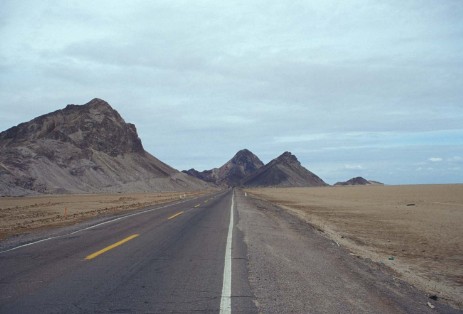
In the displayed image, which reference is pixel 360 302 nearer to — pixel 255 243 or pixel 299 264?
pixel 299 264

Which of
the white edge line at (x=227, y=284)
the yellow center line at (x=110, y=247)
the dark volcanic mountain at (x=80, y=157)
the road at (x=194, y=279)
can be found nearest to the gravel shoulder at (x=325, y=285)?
the road at (x=194, y=279)

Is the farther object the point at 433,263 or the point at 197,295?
the point at 433,263

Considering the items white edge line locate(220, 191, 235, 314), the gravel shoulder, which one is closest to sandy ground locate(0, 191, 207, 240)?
white edge line locate(220, 191, 235, 314)

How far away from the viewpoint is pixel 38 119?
132 metres

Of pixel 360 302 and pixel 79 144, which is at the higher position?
pixel 79 144

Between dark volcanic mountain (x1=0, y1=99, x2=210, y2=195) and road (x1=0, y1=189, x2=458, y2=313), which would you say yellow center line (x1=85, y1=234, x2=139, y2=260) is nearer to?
road (x1=0, y1=189, x2=458, y2=313)

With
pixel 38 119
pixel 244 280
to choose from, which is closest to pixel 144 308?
pixel 244 280

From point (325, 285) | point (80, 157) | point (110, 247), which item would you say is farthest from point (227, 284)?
point (80, 157)

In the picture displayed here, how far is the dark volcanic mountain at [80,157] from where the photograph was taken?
88000mm

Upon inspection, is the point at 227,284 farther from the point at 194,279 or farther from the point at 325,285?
the point at 325,285

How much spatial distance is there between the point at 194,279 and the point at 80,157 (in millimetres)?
111595

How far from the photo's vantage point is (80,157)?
11312 cm

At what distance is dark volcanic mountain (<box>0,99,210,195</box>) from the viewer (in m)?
88.0

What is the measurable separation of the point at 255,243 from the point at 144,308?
285 inches
